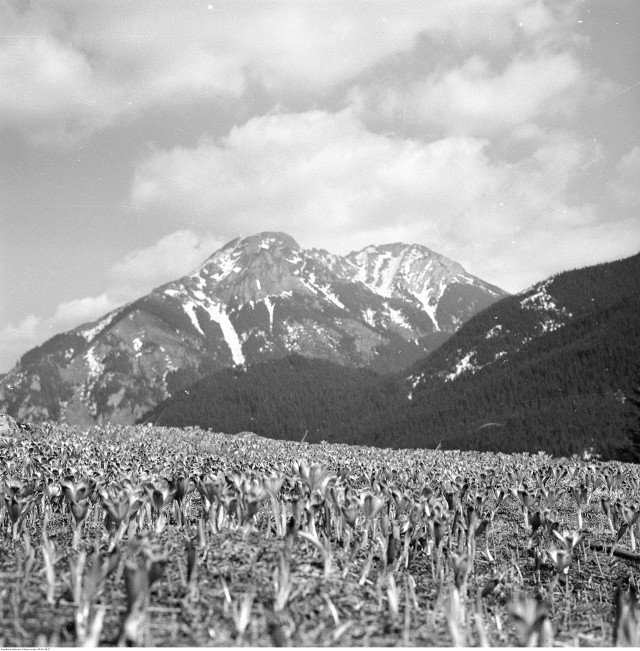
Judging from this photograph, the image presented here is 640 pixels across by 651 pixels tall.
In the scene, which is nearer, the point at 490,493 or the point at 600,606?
the point at 600,606

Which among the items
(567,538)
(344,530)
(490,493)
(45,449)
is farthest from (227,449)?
(567,538)

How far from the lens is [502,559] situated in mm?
6062

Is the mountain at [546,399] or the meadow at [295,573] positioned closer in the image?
the meadow at [295,573]

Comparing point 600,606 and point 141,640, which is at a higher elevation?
point 141,640

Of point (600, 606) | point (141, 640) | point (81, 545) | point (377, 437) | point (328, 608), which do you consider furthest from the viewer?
point (377, 437)

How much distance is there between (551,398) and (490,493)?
507 feet

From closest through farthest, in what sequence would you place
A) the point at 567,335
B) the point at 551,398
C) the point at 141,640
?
the point at 141,640 < the point at 551,398 < the point at 567,335

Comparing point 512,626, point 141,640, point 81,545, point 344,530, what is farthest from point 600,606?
point 81,545

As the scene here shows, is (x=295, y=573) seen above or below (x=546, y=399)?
above

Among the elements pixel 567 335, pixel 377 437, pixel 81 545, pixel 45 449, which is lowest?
pixel 377 437

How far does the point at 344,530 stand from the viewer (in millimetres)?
5504

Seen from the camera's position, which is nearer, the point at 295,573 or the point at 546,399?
the point at 295,573

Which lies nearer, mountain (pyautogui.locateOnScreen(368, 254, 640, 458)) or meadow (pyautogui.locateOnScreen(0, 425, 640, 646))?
meadow (pyautogui.locateOnScreen(0, 425, 640, 646))

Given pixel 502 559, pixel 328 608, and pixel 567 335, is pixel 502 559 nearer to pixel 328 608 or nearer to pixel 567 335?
pixel 328 608
